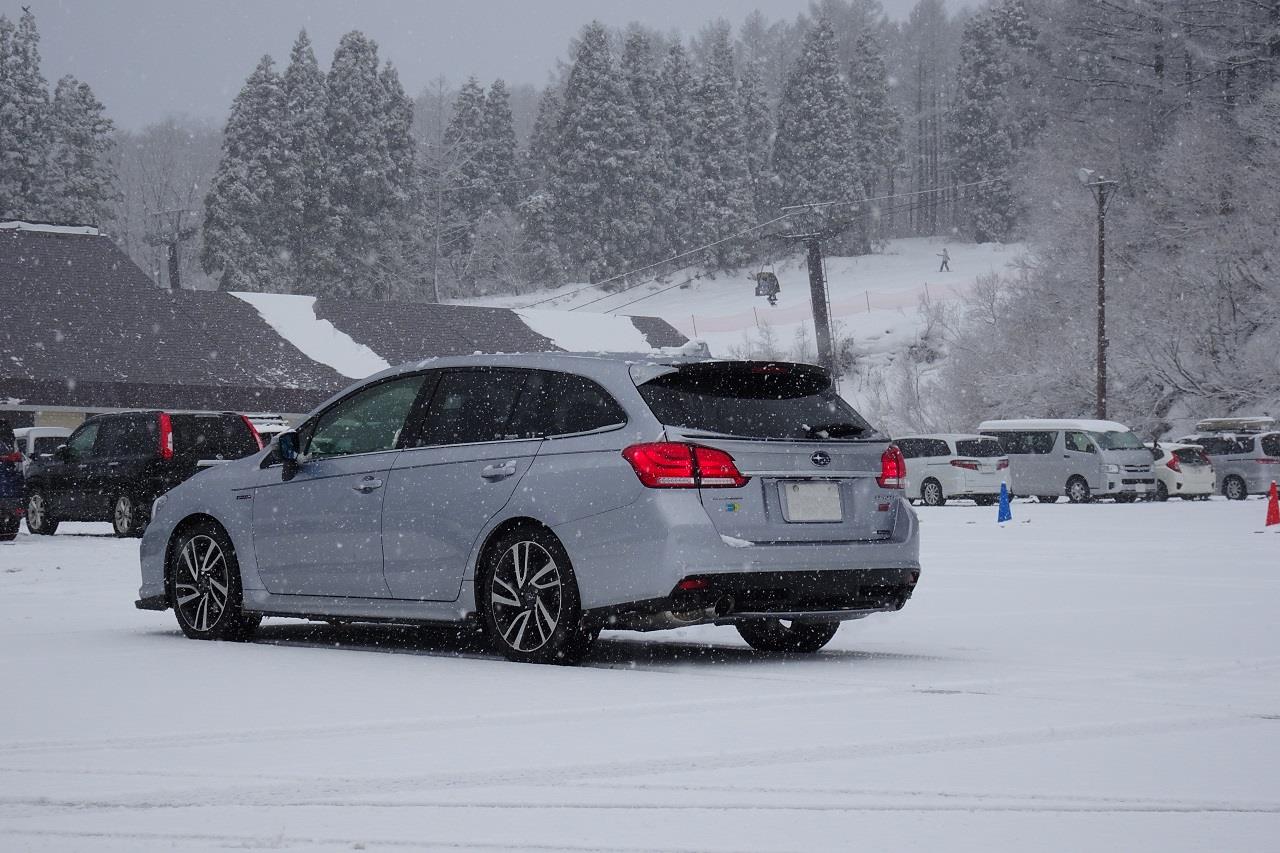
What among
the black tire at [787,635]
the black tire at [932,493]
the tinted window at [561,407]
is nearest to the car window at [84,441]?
the black tire at [787,635]

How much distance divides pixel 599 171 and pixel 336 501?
110879mm

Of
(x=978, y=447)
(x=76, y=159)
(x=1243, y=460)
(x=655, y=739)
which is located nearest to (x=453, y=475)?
(x=655, y=739)

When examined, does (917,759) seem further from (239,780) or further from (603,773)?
(239,780)

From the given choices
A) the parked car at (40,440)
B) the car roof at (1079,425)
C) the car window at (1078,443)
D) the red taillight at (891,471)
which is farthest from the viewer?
the car roof at (1079,425)

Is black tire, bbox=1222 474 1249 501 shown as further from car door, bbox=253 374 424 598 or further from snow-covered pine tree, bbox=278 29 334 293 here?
snow-covered pine tree, bbox=278 29 334 293

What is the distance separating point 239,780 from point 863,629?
7.09 meters

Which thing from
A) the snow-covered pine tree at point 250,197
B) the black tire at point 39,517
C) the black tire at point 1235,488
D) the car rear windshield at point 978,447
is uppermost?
the snow-covered pine tree at point 250,197

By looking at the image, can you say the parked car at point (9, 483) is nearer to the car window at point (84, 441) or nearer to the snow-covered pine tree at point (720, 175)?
the car window at point (84, 441)

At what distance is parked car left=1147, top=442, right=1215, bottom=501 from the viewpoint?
149 feet

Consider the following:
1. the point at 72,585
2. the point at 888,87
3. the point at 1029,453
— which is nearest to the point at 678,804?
the point at 72,585

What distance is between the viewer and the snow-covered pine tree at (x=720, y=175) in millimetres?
121812

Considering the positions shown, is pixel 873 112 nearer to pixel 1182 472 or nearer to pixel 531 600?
pixel 1182 472

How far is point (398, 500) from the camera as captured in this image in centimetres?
1064

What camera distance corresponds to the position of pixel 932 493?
1829 inches
